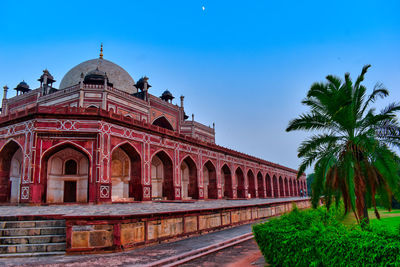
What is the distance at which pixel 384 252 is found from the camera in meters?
3.47

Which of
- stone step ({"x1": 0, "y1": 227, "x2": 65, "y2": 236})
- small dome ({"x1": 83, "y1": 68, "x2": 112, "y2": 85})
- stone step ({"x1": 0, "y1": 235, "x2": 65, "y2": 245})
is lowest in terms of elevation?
stone step ({"x1": 0, "y1": 235, "x2": 65, "y2": 245})

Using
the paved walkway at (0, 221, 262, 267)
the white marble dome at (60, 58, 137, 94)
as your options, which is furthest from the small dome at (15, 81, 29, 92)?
the paved walkway at (0, 221, 262, 267)

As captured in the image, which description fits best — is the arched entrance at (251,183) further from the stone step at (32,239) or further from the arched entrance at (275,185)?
the stone step at (32,239)

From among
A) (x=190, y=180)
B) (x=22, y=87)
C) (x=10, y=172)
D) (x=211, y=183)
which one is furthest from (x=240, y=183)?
(x=22, y=87)

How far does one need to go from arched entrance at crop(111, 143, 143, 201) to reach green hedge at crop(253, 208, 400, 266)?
12.6 meters

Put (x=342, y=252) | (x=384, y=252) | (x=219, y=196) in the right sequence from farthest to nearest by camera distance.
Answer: (x=219, y=196), (x=342, y=252), (x=384, y=252)

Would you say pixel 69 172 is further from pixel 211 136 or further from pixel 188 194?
pixel 211 136

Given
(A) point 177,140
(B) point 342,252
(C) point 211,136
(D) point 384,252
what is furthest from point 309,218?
(C) point 211,136

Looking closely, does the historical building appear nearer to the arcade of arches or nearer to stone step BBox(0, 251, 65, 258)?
the arcade of arches

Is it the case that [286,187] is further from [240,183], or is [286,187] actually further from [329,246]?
[329,246]

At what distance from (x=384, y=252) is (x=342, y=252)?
0.50 m

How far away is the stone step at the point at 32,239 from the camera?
6.38 m

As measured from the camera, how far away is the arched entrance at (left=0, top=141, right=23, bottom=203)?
15.8 meters

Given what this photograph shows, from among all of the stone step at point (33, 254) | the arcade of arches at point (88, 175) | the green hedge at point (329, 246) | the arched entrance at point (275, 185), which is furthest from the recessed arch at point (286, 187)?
the stone step at point (33, 254)
